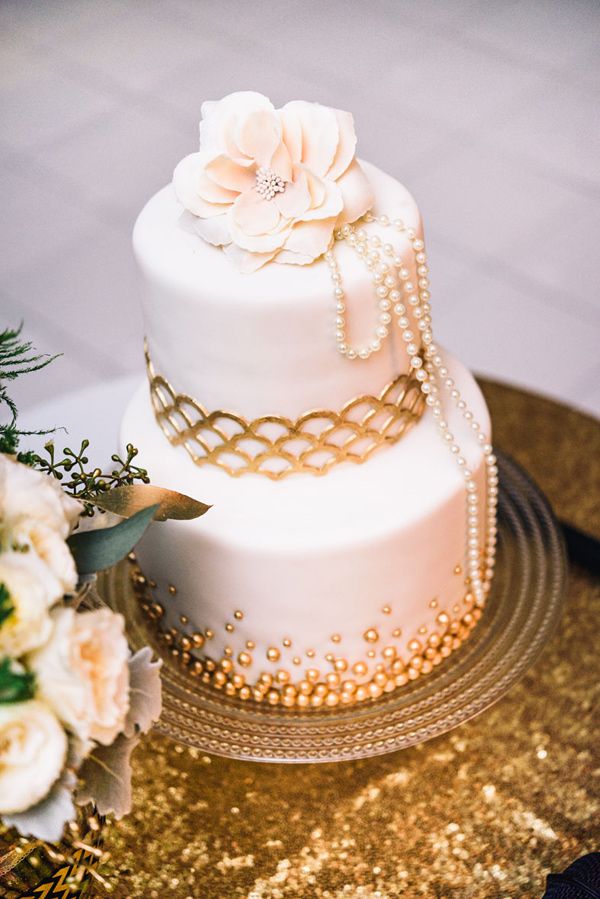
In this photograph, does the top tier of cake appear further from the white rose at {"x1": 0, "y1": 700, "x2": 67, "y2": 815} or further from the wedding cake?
the white rose at {"x1": 0, "y1": 700, "x2": 67, "y2": 815}

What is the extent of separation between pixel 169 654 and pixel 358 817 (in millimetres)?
283

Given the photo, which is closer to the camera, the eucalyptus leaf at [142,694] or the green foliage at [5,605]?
the green foliage at [5,605]

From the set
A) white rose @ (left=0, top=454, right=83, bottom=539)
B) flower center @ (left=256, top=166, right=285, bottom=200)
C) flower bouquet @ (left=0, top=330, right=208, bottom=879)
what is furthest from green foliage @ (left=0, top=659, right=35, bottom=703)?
flower center @ (left=256, top=166, right=285, bottom=200)

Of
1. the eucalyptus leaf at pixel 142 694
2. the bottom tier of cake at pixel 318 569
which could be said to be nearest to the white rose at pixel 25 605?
the eucalyptus leaf at pixel 142 694

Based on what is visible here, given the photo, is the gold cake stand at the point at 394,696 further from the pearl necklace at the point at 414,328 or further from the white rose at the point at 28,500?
the white rose at the point at 28,500

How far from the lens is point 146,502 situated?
0.89 m

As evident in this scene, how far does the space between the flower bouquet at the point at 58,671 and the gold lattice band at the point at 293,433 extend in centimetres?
23

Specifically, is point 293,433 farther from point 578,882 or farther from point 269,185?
point 578,882

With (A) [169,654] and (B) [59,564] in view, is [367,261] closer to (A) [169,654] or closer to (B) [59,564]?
(B) [59,564]

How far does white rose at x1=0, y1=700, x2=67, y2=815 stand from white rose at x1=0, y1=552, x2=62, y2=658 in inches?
1.5

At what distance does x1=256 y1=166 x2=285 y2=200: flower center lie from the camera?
0.91 m

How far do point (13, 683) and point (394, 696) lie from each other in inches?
21.4

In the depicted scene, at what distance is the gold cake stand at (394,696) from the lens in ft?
3.35

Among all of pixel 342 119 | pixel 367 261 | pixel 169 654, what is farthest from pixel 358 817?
pixel 342 119
